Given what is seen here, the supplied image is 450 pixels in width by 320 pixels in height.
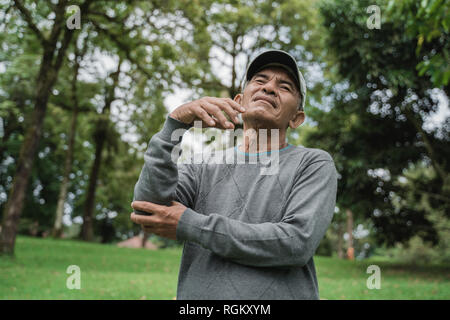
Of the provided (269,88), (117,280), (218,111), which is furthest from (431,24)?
(117,280)

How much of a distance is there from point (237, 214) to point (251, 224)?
172mm

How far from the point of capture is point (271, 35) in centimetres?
2086

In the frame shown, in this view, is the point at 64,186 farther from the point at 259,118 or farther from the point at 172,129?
the point at 172,129

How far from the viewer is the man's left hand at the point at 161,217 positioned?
1.64 meters

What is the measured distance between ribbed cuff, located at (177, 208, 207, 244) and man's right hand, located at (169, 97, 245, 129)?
1.37ft

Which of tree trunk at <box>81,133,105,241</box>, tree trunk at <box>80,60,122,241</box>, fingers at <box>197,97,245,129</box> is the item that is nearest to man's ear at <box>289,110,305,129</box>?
fingers at <box>197,97,245,129</box>

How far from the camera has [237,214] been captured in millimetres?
1805

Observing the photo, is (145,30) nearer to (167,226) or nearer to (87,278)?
(87,278)

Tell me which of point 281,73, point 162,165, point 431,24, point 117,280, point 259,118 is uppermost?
point 431,24

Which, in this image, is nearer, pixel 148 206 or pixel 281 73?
pixel 148 206

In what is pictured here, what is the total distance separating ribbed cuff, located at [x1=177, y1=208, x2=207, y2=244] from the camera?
160 cm

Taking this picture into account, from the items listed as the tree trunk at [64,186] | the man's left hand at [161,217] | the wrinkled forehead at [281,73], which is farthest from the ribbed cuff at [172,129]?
the tree trunk at [64,186]

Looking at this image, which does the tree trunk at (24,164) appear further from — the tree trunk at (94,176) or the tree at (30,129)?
the tree trunk at (94,176)

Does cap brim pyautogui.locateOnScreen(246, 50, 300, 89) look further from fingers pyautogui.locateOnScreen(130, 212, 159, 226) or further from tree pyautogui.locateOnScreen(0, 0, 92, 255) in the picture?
tree pyautogui.locateOnScreen(0, 0, 92, 255)
